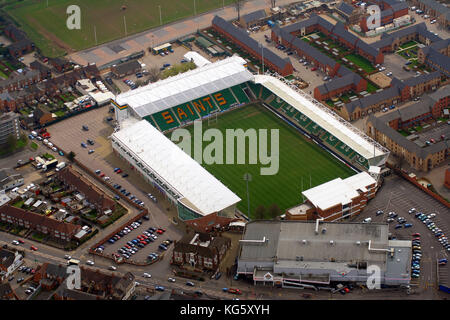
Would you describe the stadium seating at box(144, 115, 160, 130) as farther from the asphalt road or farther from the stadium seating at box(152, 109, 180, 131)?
the asphalt road

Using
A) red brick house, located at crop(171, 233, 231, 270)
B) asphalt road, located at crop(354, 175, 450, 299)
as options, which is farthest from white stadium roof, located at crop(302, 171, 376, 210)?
red brick house, located at crop(171, 233, 231, 270)

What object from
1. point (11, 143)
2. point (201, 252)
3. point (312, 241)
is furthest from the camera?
point (11, 143)

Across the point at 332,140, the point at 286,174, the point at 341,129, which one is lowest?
the point at 286,174

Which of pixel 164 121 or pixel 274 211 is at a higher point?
pixel 274 211

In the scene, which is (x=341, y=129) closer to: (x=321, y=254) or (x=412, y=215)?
(x=412, y=215)

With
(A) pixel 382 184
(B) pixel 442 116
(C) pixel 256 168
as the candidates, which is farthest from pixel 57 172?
(B) pixel 442 116

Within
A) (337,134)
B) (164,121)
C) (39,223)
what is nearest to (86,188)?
(39,223)
